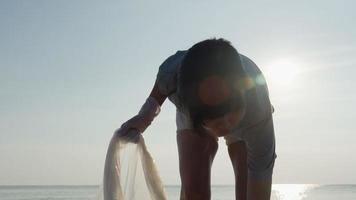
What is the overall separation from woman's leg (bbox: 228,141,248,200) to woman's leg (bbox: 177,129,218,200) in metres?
0.31

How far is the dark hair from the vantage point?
2.51m

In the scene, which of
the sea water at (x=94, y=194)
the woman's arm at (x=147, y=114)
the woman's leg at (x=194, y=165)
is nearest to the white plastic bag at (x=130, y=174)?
the woman's arm at (x=147, y=114)

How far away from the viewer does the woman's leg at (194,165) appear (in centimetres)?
374

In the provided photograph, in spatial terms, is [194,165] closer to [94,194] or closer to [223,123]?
[223,123]

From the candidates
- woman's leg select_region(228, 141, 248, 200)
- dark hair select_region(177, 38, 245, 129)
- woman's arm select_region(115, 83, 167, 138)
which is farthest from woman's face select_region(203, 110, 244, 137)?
woman's leg select_region(228, 141, 248, 200)

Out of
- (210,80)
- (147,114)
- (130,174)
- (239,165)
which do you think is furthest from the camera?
(239,165)

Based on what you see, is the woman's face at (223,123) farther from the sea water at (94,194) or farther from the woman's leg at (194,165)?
the sea water at (94,194)

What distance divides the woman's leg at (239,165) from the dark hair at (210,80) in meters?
1.47

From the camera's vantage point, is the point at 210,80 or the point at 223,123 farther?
the point at 223,123

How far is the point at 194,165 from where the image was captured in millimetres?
3748

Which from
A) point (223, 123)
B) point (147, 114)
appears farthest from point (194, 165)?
point (223, 123)

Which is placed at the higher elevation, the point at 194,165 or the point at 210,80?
the point at 210,80

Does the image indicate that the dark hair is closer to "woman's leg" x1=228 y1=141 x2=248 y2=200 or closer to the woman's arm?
the woman's arm

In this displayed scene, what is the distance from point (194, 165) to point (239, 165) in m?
0.48
